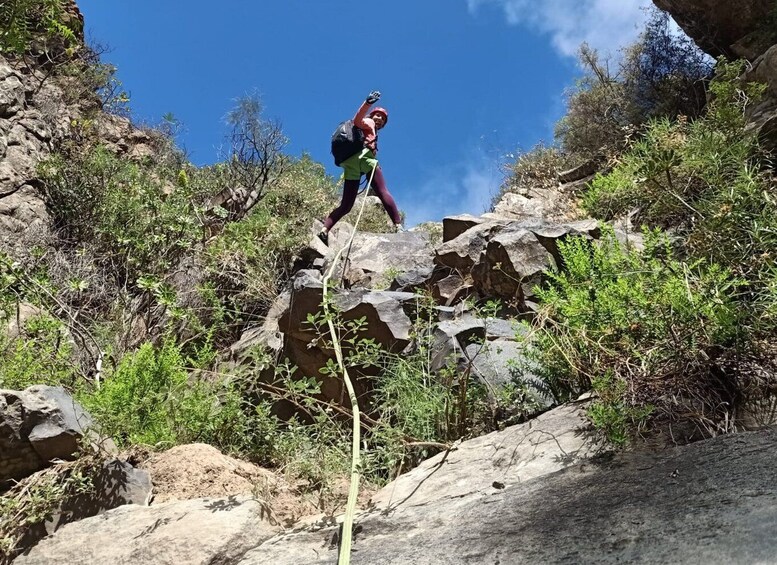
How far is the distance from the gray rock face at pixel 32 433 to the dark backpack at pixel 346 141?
565cm

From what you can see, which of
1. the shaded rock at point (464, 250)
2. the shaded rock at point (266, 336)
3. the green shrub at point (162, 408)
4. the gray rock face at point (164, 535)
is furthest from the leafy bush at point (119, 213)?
the gray rock face at point (164, 535)

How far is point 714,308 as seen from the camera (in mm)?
2350

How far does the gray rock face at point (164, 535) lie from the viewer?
2162mm

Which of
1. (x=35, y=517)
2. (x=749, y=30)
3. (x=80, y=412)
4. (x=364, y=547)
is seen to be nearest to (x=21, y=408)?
(x=80, y=412)

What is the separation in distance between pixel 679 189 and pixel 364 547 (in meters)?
3.89

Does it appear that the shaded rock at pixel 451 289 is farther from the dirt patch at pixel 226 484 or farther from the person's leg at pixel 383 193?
the person's leg at pixel 383 193

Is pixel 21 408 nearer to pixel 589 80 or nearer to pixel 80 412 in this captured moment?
pixel 80 412

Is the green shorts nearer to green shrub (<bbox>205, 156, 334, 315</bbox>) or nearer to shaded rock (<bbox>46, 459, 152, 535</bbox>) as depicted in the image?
green shrub (<bbox>205, 156, 334, 315</bbox>)

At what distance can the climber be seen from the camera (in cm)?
802

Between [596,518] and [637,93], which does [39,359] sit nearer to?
[596,518]

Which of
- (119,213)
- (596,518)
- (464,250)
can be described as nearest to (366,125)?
(464,250)

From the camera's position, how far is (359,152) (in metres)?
8.11

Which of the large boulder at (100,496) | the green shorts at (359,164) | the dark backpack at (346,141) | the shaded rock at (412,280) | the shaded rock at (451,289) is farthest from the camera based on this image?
the green shorts at (359,164)

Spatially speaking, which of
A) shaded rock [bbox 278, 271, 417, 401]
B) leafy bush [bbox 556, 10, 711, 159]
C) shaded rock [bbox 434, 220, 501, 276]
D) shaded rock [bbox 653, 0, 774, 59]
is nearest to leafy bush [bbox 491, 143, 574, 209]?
leafy bush [bbox 556, 10, 711, 159]
